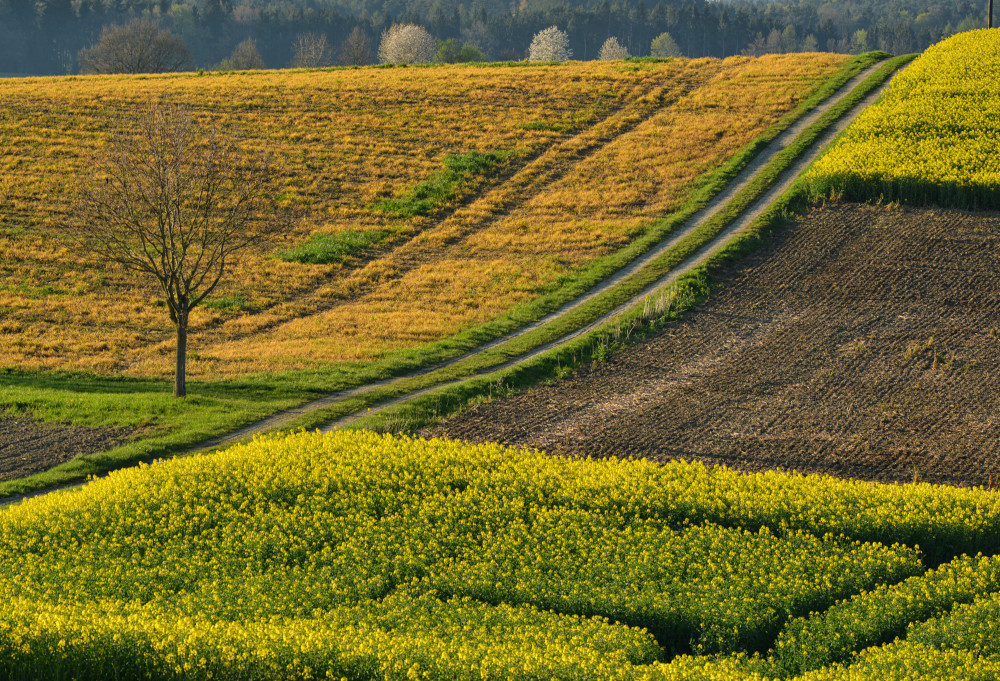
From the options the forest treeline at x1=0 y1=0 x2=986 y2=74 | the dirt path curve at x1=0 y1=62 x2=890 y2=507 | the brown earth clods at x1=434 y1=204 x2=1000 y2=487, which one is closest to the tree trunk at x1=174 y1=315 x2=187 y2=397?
the dirt path curve at x1=0 y1=62 x2=890 y2=507

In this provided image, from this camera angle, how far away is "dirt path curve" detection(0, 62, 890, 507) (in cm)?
2403

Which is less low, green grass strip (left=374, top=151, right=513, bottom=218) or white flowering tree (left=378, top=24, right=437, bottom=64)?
white flowering tree (left=378, top=24, right=437, bottom=64)

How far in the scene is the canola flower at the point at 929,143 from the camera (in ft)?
124

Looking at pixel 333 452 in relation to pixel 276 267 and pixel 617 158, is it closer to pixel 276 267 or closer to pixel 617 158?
pixel 276 267

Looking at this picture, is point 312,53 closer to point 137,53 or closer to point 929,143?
point 137,53

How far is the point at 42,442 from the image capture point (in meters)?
22.3

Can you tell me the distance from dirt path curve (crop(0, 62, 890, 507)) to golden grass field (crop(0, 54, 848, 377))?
1.81 meters

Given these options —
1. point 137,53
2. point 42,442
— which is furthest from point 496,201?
point 137,53

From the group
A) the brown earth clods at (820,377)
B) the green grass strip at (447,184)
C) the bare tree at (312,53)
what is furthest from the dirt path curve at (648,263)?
the bare tree at (312,53)

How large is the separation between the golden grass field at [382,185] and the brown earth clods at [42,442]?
5.09 meters

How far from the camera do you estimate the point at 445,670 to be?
11289 mm

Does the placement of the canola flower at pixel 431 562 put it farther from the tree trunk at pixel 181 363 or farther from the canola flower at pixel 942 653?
the tree trunk at pixel 181 363

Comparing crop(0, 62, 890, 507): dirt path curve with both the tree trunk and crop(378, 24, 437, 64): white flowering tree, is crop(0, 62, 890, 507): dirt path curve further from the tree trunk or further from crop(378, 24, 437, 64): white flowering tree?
crop(378, 24, 437, 64): white flowering tree

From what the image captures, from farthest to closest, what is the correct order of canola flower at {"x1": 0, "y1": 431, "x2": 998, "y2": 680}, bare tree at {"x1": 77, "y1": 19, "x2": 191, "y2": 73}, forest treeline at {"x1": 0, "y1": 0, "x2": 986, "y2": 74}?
forest treeline at {"x1": 0, "y1": 0, "x2": 986, "y2": 74}, bare tree at {"x1": 77, "y1": 19, "x2": 191, "y2": 73}, canola flower at {"x1": 0, "y1": 431, "x2": 998, "y2": 680}
